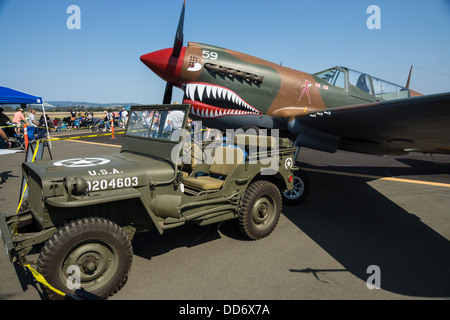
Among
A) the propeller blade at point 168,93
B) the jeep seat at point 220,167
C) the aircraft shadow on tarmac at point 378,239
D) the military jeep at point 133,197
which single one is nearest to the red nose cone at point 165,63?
the propeller blade at point 168,93

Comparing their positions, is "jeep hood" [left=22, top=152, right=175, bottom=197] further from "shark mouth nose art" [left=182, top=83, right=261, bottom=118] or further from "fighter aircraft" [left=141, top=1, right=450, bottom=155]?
"fighter aircraft" [left=141, top=1, right=450, bottom=155]

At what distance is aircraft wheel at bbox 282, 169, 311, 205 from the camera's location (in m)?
5.68

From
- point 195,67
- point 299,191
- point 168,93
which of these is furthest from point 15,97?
point 299,191

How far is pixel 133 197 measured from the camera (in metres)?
2.96

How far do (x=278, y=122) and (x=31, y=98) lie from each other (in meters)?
10.7

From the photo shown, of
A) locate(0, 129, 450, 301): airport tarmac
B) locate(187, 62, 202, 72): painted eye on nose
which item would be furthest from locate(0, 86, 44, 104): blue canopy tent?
locate(187, 62, 202, 72): painted eye on nose

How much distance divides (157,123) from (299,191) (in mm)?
3280

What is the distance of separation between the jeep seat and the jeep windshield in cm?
76

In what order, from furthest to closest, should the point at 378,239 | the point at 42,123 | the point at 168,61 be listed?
1. the point at 42,123
2. the point at 168,61
3. the point at 378,239

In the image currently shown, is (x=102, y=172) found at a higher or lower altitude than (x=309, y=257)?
higher

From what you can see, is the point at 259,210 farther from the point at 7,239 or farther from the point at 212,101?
the point at 212,101

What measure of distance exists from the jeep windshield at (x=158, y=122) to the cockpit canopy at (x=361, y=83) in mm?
5763

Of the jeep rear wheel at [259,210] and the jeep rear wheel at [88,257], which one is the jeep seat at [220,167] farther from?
the jeep rear wheel at [88,257]

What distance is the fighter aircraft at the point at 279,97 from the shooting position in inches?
235
